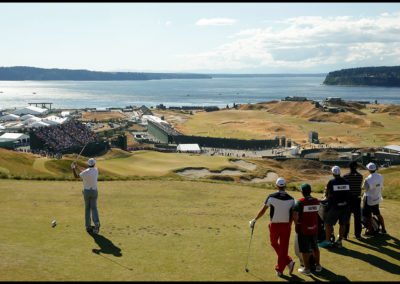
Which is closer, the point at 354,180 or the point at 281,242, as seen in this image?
the point at 281,242

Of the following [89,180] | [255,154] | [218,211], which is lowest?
[255,154]

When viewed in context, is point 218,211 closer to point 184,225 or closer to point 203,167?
point 184,225

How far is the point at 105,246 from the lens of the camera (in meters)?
10.9

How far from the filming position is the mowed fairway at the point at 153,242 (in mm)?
9258

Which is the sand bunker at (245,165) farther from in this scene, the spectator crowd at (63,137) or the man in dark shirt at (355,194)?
the man in dark shirt at (355,194)

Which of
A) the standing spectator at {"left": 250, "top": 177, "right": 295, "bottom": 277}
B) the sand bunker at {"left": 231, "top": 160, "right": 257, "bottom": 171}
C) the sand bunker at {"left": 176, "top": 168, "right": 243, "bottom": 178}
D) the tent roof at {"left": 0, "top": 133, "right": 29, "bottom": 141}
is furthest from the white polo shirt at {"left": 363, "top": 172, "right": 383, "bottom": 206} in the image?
the tent roof at {"left": 0, "top": 133, "right": 29, "bottom": 141}

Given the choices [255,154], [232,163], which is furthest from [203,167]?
[255,154]

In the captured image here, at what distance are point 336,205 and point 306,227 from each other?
6.09 feet

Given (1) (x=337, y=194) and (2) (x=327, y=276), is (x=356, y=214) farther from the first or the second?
(2) (x=327, y=276)

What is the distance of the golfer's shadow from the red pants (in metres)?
3.29

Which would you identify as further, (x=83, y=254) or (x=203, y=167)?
(x=203, y=167)

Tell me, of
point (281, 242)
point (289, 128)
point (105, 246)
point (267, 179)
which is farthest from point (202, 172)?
point (289, 128)

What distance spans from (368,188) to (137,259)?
244 inches

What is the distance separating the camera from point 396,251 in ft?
36.0
